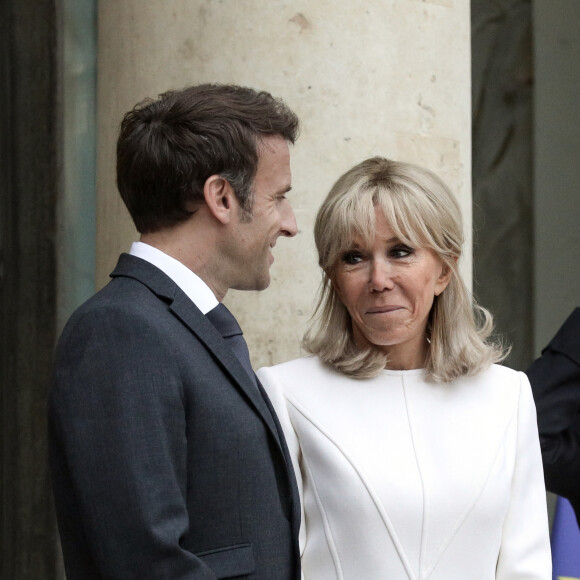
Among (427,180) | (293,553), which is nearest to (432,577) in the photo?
(293,553)

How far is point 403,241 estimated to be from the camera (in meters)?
2.86

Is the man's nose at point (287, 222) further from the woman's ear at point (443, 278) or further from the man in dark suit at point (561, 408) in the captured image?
the man in dark suit at point (561, 408)

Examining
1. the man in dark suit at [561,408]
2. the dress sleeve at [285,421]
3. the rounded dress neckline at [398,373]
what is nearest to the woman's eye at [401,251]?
the rounded dress neckline at [398,373]

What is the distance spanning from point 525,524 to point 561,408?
110 cm

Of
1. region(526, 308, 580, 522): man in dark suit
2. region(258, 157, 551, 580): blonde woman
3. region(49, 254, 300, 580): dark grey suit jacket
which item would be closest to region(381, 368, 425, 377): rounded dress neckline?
region(258, 157, 551, 580): blonde woman

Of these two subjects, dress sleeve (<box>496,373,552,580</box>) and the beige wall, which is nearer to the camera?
dress sleeve (<box>496,373,552,580</box>)

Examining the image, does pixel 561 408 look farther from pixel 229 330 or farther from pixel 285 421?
pixel 229 330

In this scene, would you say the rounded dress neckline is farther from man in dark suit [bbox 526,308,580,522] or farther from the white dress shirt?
man in dark suit [bbox 526,308,580,522]

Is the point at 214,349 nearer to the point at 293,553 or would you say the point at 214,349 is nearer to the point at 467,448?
the point at 293,553

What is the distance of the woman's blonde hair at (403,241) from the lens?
2.88 meters

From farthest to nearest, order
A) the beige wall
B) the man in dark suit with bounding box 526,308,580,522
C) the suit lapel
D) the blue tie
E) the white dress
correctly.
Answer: the man in dark suit with bounding box 526,308,580,522, the beige wall, the white dress, the blue tie, the suit lapel

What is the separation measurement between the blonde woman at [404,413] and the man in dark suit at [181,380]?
350mm

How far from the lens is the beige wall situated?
11.9ft

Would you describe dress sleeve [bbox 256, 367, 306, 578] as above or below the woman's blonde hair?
below
